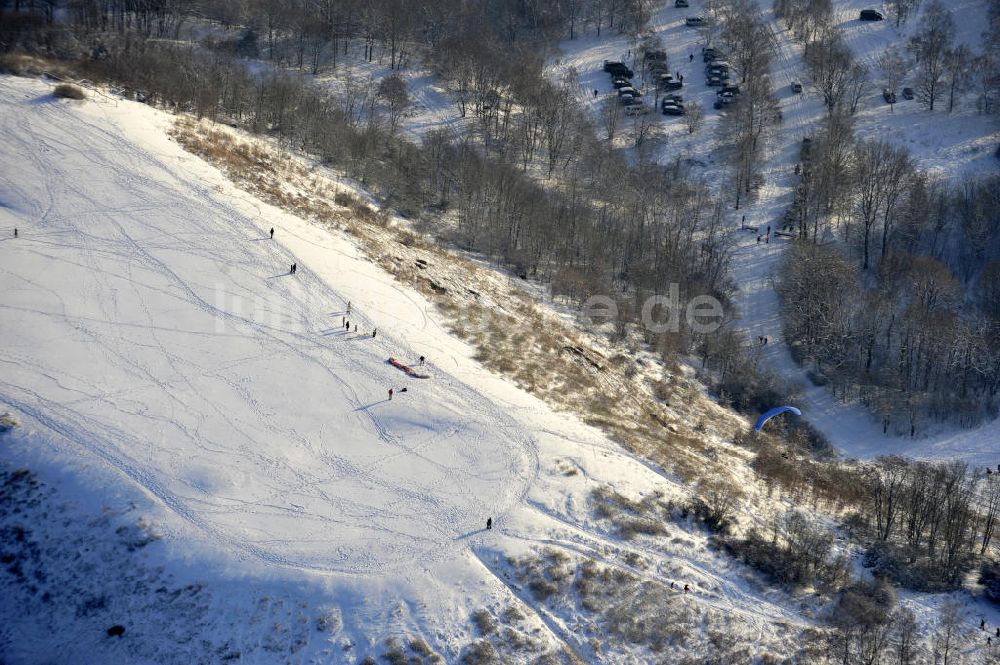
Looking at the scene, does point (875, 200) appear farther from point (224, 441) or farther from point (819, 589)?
point (224, 441)

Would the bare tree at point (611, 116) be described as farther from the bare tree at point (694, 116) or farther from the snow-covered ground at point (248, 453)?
the snow-covered ground at point (248, 453)

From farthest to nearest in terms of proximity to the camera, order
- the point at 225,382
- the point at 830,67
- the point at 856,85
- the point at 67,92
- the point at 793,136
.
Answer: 1. the point at 830,67
2. the point at 856,85
3. the point at 793,136
4. the point at 67,92
5. the point at 225,382

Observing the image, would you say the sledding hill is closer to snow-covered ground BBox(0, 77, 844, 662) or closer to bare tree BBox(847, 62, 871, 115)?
snow-covered ground BBox(0, 77, 844, 662)

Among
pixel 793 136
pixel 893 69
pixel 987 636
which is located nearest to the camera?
pixel 987 636

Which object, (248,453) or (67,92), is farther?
(67,92)

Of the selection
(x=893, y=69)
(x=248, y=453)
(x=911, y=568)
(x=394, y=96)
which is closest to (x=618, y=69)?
(x=394, y=96)

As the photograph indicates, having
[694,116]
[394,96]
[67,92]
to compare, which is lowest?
[394,96]

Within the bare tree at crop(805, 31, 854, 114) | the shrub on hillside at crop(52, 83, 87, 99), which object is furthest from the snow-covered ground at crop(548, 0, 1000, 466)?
the shrub on hillside at crop(52, 83, 87, 99)

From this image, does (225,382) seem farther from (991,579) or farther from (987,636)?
(991,579)
